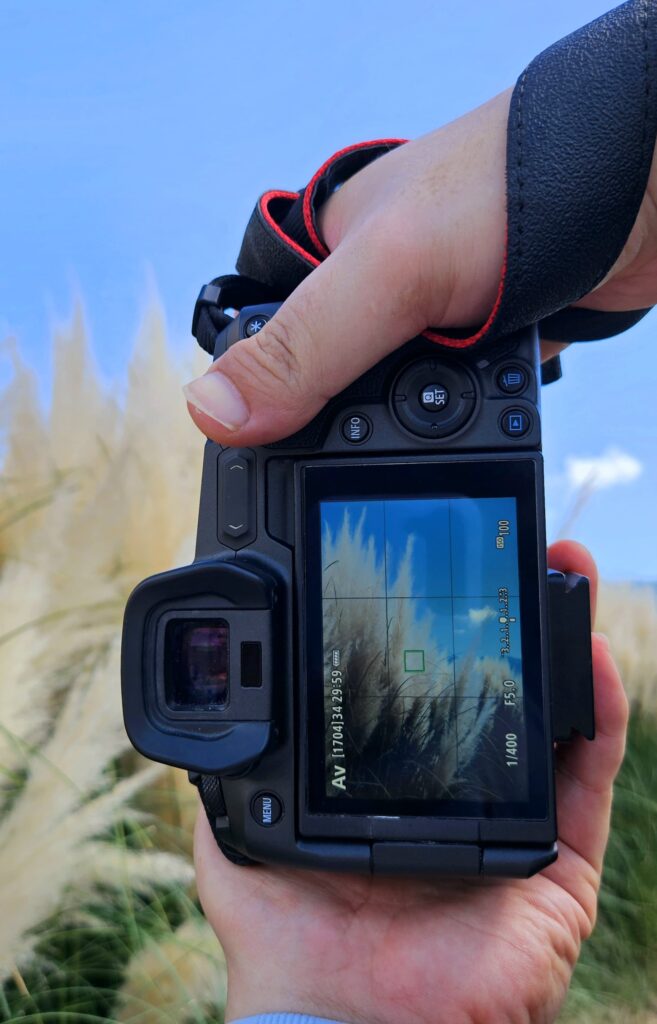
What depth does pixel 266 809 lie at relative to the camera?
0.58 metres

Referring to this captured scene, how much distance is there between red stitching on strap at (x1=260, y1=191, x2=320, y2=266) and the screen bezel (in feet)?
0.44

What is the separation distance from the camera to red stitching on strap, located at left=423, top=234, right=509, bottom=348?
0.50m

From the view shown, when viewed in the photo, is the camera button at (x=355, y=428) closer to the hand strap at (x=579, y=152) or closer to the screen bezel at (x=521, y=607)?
the screen bezel at (x=521, y=607)

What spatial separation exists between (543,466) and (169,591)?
25cm

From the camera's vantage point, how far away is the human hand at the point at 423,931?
57cm

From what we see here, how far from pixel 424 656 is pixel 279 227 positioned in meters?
0.30

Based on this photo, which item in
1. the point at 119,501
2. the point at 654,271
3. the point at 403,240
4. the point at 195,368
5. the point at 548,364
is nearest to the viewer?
the point at 403,240

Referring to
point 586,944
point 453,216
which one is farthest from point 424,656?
point 586,944

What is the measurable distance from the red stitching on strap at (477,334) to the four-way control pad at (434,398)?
2cm

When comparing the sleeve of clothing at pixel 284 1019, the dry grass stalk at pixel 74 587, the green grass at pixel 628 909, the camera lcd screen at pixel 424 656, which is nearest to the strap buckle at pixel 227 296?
the camera lcd screen at pixel 424 656

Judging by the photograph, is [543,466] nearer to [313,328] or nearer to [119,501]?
[313,328]

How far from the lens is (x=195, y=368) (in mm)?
1006

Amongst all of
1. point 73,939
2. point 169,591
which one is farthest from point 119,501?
point 73,939

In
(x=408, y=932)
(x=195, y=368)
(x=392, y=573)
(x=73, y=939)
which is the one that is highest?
(x=195, y=368)
